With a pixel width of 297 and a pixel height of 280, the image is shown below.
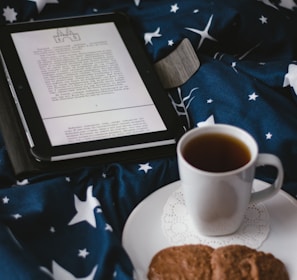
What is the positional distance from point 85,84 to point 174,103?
0.12m

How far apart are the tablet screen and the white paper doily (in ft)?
0.41

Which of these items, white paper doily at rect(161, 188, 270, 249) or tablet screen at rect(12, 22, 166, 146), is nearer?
white paper doily at rect(161, 188, 270, 249)

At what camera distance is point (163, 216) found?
74 cm

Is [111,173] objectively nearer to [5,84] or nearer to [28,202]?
[28,202]

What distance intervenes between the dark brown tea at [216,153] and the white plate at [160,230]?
0.08 m

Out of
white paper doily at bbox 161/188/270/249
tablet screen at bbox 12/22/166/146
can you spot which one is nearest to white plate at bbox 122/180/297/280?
white paper doily at bbox 161/188/270/249

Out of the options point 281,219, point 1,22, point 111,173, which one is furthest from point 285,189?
point 1,22

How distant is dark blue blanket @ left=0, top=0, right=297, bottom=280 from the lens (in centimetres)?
70

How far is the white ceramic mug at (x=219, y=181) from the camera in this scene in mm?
662

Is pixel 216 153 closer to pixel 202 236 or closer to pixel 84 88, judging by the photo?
pixel 202 236

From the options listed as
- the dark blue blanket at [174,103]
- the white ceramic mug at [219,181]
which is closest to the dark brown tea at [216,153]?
the white ceramic mug at [219,181]

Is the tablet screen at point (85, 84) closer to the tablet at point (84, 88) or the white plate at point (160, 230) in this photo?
the tablet at point (84, 88)

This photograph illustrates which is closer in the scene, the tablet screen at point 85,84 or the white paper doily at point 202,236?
the white paper doily at point 202,236

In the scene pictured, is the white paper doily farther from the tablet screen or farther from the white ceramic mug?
the tablet screen
